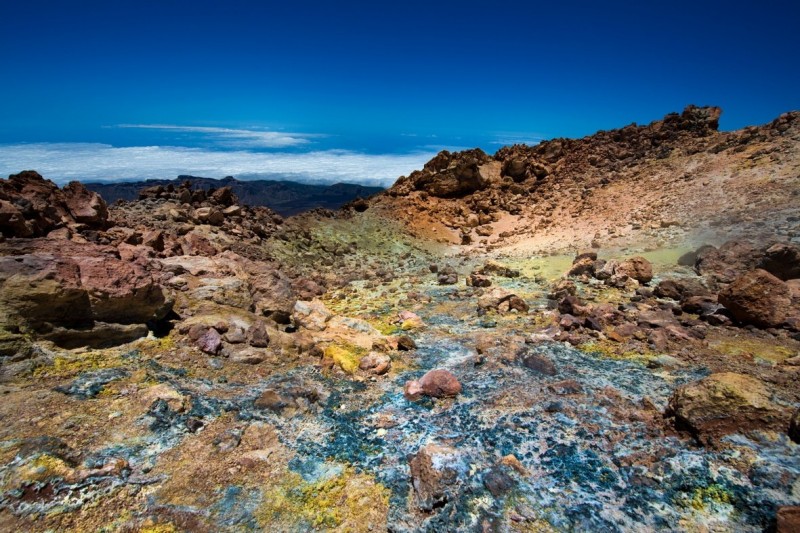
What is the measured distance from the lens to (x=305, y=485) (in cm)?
434

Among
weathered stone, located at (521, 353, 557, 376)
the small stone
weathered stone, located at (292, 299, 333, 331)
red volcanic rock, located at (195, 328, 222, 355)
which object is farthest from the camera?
weathered stone, located at (292, 299, 333, 331)

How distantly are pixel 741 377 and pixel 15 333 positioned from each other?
828 centimetres

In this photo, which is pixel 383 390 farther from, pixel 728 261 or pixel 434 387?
pixel 728 261

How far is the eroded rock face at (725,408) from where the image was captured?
4.59m

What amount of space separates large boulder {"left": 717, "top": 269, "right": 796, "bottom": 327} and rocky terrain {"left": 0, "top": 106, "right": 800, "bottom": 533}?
1.3 inches

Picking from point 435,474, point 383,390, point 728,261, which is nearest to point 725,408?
point 435,474

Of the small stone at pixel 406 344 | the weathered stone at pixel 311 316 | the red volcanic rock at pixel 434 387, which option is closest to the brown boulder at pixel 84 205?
the weathered stone at pixel 311 316

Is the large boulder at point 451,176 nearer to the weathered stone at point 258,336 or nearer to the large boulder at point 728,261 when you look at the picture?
the large boulder at point 728,261

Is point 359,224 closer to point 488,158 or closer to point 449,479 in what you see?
point 488,158

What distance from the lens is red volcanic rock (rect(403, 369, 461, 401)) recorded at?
6.23 metres

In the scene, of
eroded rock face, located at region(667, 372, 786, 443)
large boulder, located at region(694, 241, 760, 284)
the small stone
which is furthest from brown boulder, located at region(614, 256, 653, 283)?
eroded rock face, located at region(667, 372, 786, 443)

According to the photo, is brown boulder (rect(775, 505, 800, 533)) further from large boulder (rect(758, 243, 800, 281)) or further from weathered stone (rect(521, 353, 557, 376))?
large boulder (rect(758, 243, 800, 281))

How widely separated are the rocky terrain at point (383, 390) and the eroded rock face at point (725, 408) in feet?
0.07

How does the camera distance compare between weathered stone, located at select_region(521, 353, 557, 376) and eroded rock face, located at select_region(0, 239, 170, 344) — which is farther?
weathered stone, located at select_region(521, 353, 557, 376)
